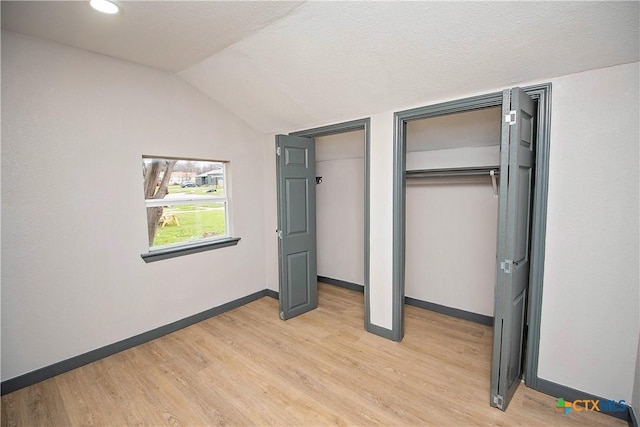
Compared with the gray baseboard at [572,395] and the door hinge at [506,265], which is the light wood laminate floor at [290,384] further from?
the door hinge at [506,265]

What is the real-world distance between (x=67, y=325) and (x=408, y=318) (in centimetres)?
309

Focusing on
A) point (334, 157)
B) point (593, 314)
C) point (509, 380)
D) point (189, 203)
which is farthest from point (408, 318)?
point (189, 203)

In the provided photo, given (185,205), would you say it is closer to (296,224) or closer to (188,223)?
(188,223)

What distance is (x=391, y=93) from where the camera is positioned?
7.97 feet

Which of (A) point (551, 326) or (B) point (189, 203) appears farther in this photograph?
(B) point (189, 203)

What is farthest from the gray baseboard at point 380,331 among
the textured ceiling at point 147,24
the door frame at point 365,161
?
the textured ceiling at point 147,24

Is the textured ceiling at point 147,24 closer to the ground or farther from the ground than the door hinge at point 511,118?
farther from the ground

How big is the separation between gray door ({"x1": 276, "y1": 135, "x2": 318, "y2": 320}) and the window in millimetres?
742

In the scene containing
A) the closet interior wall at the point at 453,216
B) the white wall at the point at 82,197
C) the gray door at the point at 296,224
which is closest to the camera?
the white wall at the point at 82,197

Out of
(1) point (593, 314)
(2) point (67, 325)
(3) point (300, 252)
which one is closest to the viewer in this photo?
(1) point (593, 314)

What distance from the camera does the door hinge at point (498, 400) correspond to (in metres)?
1.90

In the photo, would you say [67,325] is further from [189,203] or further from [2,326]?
[189,203]

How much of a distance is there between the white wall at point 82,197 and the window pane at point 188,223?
0.24 m

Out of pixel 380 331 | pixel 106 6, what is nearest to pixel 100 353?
pixel 380 331
